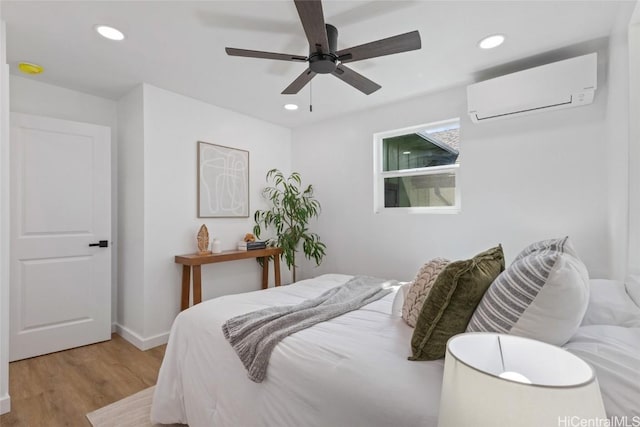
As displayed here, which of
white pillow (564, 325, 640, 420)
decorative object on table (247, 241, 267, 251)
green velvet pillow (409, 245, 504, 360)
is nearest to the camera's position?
white pillow (564, 325, 640, 420)

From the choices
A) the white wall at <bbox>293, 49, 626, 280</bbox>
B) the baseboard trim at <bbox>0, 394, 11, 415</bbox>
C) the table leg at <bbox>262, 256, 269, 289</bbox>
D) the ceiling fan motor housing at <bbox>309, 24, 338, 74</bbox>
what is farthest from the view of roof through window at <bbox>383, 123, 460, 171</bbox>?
the baseboard trim at <bbox>0, 394, 11, 415</bbox>

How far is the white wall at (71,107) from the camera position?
2756mm

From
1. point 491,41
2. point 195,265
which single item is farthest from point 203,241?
point 491,41

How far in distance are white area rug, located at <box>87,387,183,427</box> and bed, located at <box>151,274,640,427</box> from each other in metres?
0.19

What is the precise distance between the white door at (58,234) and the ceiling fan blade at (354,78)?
245 cm

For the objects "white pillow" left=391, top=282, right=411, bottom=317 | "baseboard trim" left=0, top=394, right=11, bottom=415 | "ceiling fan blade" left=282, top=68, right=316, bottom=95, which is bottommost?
"baseboard trim" left=0, top=394, right=11, bottom=415

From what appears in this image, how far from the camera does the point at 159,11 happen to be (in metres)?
1.87

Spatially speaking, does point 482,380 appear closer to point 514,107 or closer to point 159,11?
point 159,11

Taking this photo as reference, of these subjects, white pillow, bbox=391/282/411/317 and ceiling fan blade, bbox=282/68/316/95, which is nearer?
white pillow, bbox=391/282/411/317

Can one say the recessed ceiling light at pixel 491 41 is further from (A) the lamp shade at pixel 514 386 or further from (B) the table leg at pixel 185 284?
(B) the table leg at pixel 185 284

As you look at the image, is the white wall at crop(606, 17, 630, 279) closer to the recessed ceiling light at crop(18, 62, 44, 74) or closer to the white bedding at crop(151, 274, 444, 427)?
the white bedding at crop(151, 274, 444, 427)

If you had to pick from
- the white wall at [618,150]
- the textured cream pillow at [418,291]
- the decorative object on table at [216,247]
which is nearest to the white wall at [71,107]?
the decorative object on table at [216,247]

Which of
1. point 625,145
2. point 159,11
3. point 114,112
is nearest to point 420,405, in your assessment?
point 625,145

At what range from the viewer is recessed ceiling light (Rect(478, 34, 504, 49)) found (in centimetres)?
214
